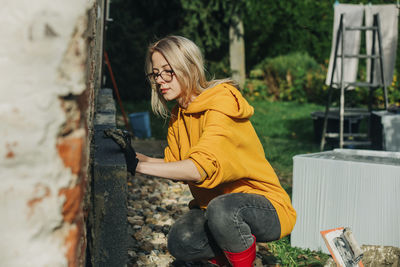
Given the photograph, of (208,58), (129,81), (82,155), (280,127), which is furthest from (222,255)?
(208,58)

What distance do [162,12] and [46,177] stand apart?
12.8m

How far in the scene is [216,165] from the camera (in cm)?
203

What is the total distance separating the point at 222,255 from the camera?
2584 millimetres

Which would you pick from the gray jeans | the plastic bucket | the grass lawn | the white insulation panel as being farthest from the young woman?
the plastic bucket

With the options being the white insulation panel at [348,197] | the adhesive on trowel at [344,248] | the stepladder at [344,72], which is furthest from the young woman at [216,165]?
the stepladder at [344,72]

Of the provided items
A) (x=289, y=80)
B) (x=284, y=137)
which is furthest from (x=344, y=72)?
(x=289, y=80)

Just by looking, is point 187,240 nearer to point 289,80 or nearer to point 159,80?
point 159,80

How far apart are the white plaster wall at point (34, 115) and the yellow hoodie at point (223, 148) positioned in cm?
107

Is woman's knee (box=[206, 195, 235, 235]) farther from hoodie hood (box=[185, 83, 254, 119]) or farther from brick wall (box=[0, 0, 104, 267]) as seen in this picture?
brick wall (box=[0, 0, 104, 267])

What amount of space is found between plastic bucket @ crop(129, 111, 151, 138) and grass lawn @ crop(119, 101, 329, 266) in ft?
0.89

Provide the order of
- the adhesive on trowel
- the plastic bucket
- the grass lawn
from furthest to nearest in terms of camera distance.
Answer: the plastic bucket → the grass lawn → the adhesive on trowel

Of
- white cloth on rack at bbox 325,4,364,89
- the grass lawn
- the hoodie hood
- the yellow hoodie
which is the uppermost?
white cloth on rack at bbox 325,4,364,89

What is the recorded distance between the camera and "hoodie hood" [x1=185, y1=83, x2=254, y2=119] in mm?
2193

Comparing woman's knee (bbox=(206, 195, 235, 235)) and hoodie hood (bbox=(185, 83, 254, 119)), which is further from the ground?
hoodie hood (bbox=(185, 83, 254, 119))
